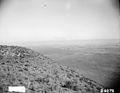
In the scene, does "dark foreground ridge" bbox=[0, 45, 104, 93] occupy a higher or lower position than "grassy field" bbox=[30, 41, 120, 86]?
higher

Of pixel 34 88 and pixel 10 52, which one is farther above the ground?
pixel 10 52

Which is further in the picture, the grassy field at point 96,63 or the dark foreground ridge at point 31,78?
the grassy field at point 96,63

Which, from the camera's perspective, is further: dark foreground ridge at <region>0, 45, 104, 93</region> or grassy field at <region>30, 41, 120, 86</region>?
grassy field at <region>30, 41, 120, 86</region>

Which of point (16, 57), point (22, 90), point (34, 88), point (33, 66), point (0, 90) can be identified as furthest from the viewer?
point (16, 57)

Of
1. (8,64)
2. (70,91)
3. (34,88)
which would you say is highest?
(8,64)

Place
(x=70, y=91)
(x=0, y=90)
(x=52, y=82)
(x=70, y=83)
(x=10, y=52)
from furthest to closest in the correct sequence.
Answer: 1. (x=10, y=52)
2. (x=70, y=83)
3. (x=52, y=82)
4. (x=70, y=91)
5. (x=0, y=90)

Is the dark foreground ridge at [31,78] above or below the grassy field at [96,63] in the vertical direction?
above

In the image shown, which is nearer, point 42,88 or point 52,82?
point 42,88

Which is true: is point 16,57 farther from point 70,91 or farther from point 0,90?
point 70,91

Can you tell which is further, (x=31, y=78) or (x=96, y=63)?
(x=96, y=63)

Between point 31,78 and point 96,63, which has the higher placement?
point 31,78

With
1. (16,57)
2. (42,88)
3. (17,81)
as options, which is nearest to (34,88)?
(42,88)
